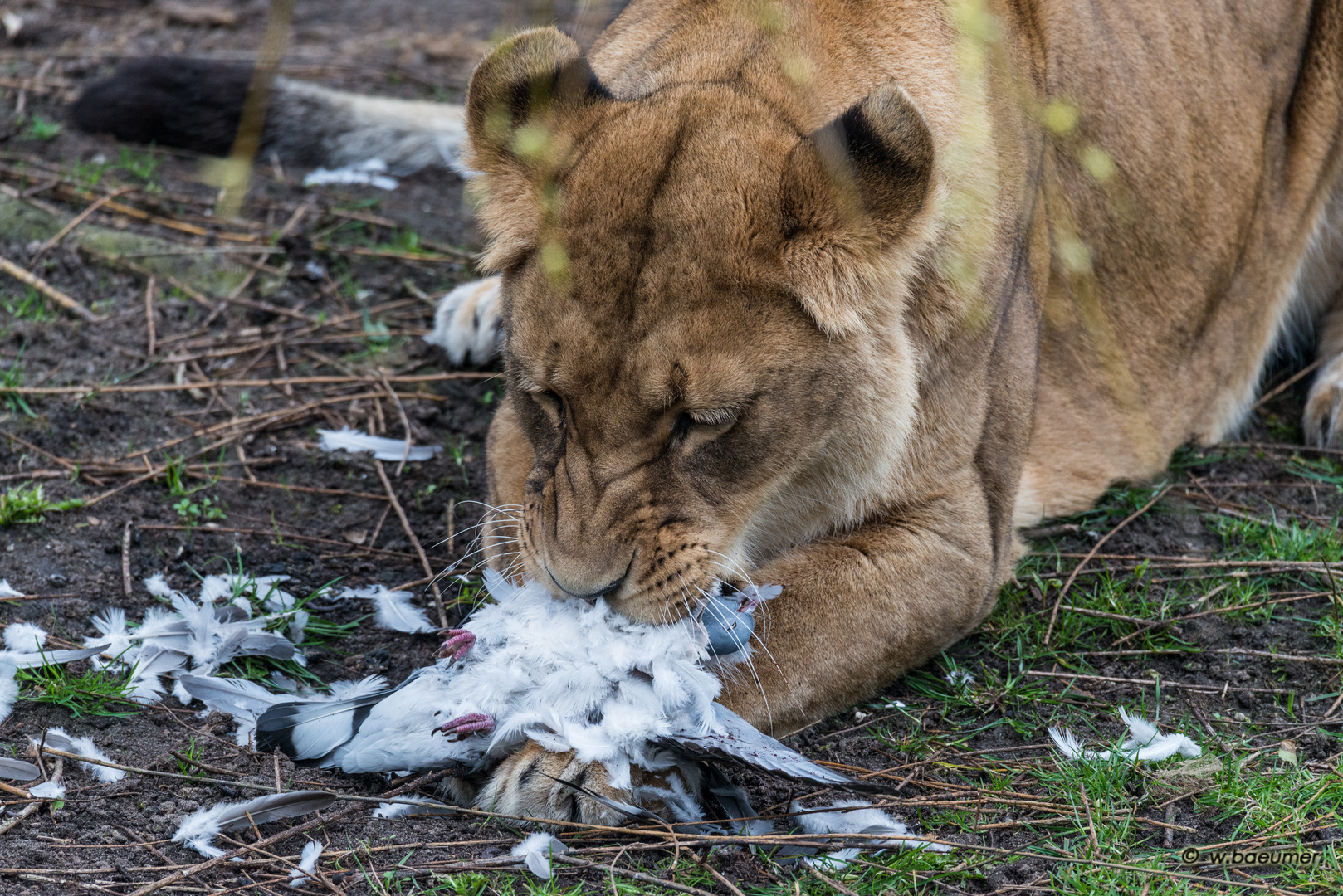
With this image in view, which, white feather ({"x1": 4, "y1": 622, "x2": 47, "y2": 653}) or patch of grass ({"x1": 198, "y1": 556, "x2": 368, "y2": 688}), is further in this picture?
patch of grass ({"x1": 198, "y1": 556, "x2": 368, "y2": 688})

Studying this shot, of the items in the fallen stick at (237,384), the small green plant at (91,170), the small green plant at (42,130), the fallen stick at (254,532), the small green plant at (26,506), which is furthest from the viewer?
the small green plant at (42,130)

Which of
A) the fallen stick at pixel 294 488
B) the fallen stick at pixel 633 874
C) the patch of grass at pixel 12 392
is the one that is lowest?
the fallen stick at pixel 294 488

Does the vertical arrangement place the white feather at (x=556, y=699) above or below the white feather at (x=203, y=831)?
above

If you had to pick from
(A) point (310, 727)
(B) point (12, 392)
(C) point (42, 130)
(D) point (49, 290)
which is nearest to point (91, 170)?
(C) point (42, 130)

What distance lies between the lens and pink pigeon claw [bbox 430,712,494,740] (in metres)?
2.93

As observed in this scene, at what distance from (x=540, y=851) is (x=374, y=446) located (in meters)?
2.21

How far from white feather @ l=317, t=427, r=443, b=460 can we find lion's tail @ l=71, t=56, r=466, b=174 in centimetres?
191

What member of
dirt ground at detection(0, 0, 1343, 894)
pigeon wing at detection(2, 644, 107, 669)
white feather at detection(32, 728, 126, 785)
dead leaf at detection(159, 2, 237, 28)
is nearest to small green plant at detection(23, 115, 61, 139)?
→ dirt ground at detection(0, 0, 1343, 894)

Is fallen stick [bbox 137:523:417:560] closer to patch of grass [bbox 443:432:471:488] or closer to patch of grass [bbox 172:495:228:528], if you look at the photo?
patch of grass [bbox 172:495:228:528]

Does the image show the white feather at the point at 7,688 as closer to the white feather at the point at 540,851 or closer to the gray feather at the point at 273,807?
the gray feather at the point at 273,807

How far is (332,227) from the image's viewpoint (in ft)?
20.1

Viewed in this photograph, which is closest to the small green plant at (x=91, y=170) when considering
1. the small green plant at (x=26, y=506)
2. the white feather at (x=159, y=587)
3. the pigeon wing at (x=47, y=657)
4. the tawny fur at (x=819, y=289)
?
the small green plant at (x=26, y=506)

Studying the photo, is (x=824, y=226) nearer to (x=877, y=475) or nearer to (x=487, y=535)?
(x=877, y=475)

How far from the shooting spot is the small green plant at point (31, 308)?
16.8ft
